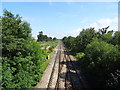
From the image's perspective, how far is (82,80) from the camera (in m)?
16.4

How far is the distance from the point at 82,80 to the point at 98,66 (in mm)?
3619

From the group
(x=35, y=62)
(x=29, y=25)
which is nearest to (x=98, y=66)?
(x=35, y=62)

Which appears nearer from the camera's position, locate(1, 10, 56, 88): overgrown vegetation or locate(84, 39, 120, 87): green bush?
locate(1, 10, 56, 88): overgrown vegetation

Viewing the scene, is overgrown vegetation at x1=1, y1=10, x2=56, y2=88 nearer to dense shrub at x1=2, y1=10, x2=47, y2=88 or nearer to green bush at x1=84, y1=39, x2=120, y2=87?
dense shrub at x1=2, y1=10, x2=47, y2=88

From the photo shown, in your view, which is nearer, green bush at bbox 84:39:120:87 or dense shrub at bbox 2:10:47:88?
dense shrub at bbox 2:10:47:88

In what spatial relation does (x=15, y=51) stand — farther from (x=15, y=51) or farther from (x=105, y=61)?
(x=105, y=61)

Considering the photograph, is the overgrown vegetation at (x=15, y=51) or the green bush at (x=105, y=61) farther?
the green bush at (x=105, y=61)

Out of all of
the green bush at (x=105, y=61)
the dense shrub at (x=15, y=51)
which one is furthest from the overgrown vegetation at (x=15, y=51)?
the green bush at (x=105, y=61)

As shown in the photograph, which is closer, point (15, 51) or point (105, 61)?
point (15, 51)

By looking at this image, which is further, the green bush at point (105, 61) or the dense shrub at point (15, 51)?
the green bush at point (105, 61)

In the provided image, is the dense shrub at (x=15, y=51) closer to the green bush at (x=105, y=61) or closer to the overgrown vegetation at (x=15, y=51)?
the overgrown vegetation at (x=15, y=51)


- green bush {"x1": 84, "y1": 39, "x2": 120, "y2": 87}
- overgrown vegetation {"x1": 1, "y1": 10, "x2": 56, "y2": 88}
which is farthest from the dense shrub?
green bush {"x1": 84, "y1": 39, "x2": 120, "y2": 87}

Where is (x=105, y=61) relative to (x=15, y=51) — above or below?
below

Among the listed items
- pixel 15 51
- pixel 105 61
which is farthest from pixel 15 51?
pixel 105 61
